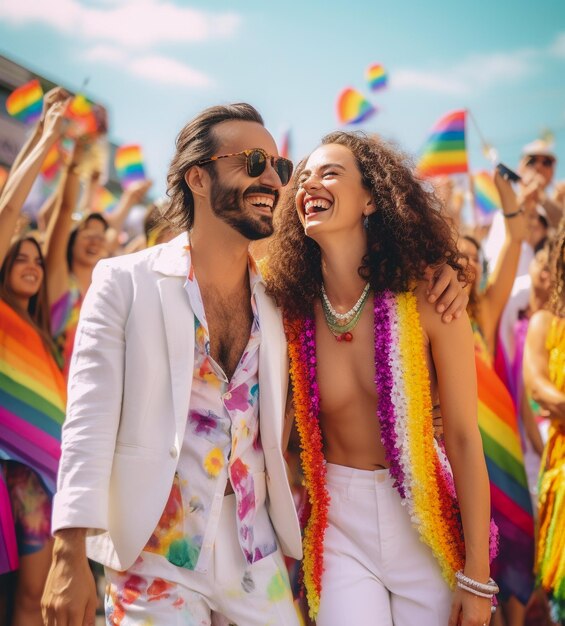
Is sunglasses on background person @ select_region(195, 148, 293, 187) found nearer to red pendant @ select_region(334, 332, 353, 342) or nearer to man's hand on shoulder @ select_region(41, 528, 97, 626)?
red pendant @ select_region(334, 332, 353, 342)

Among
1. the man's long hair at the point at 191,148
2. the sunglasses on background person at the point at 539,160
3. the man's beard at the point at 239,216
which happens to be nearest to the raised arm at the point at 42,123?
the man's long hair at the point at 191,148

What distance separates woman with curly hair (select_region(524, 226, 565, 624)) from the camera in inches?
131

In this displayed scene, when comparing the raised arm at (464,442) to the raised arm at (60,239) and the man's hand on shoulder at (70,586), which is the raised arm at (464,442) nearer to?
the man's hand on shoulder at (70,586)

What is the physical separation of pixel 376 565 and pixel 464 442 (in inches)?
20.7

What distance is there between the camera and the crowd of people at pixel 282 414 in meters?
2.22

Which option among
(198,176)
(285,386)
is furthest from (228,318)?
(198,176)

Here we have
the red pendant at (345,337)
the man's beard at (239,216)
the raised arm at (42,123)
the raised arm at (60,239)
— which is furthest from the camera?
the raised arm at (60,239)

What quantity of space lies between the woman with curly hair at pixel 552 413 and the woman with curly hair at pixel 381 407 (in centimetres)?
86

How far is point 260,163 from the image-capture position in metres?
2.66

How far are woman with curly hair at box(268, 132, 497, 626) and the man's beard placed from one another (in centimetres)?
22

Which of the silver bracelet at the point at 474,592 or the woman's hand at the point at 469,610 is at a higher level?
the silver bracelet at the point at 474,592

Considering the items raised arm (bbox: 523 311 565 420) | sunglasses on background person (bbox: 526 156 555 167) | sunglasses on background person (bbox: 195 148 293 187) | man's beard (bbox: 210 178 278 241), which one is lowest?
raised arm (bbox: 523 311 565 420)

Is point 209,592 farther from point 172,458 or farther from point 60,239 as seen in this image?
point 60,239

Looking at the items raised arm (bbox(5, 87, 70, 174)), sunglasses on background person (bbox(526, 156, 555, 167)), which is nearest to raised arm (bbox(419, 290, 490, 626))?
raised arm (bbox(5, 87, 70, 174))
